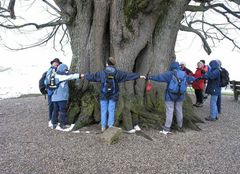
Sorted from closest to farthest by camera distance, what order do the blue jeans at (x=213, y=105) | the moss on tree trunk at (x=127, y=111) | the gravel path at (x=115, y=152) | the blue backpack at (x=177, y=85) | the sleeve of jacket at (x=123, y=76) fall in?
1. the gravel path at (x=115, y=152)
2. the sleeve of jacket at (x=123, y=76)
3. the blue backpack at (x=177, y=85)
4. the moss on tree trunk at (x=127, y=111)
5. the blue jeans at (x=213, y=105)

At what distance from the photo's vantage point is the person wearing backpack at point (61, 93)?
660cm

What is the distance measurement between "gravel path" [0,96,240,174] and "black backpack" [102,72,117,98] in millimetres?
970

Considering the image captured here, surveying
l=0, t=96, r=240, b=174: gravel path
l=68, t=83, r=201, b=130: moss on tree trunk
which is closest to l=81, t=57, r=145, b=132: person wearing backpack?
l=68, t=83, r=201, b=130: moss on tree trunk

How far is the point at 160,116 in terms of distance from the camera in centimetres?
719

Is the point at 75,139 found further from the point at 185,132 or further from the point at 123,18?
the point at 123,18

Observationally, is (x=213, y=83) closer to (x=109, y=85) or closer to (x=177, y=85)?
(x=177, y=85)

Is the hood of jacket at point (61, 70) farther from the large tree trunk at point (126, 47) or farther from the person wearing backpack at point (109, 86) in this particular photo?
the large tree trunk at point (126, 47)

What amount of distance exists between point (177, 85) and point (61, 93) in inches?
104

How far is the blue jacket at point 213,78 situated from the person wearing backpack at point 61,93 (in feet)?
12.1

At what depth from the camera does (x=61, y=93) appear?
6.66 meters

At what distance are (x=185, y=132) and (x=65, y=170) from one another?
327 cm

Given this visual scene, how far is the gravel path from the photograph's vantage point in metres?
4.79

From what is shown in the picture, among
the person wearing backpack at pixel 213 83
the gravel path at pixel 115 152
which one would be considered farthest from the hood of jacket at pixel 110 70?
the person wearing backpack at pixel 213 83

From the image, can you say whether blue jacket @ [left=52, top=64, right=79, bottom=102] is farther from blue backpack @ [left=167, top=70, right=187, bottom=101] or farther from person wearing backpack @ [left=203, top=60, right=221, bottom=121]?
person wearing backpack @ [left=203, top=60, right=221, bottom=121]
